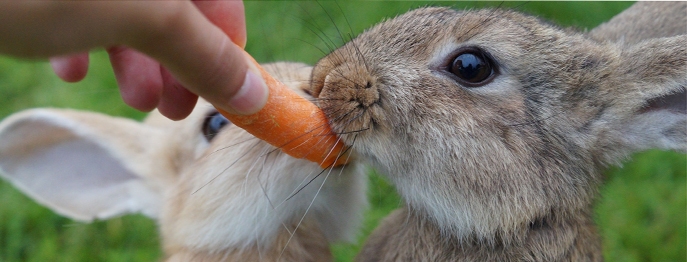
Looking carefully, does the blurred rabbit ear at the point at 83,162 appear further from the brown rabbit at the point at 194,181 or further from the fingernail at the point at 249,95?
the fingernail at the point at 249,95

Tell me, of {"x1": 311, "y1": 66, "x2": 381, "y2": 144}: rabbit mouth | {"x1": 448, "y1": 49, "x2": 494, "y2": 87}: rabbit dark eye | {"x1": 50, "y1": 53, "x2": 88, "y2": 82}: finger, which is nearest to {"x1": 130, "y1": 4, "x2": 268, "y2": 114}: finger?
{"x1": 311, "y1": 66, "x2": 381, "y2": 144}: rabbit mouth

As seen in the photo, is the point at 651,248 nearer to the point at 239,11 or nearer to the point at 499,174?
the point at 499,174

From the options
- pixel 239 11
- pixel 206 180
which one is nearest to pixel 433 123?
pixel 239 11

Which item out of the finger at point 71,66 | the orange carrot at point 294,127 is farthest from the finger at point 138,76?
the orange carrot at point 294,127

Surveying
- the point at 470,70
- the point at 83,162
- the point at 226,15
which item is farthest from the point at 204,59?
the point at 83,162

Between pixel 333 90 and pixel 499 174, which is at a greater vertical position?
pixel 499 174

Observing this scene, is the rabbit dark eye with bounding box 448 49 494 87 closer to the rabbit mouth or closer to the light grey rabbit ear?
the rabbit mouth

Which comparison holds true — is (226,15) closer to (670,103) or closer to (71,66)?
(71,66)
